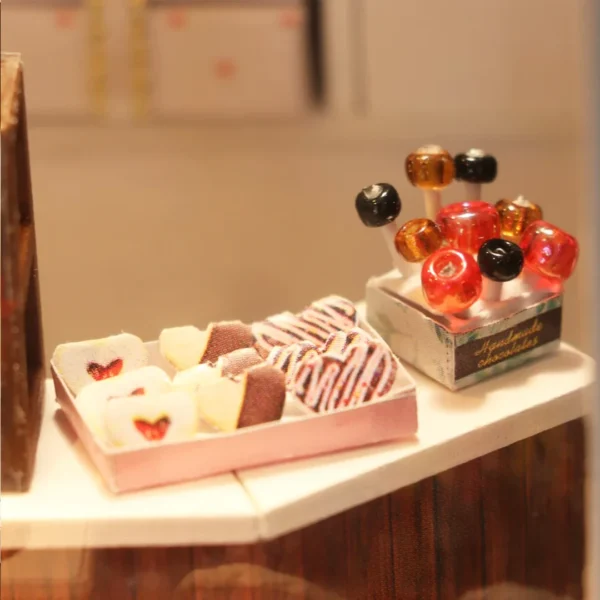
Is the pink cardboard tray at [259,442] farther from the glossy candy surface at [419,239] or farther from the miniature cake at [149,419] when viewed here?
the glossy candy surface at [419,239]

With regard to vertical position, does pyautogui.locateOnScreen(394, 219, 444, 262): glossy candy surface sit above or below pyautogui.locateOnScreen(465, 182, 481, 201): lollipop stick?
below

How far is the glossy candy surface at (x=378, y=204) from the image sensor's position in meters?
1.00

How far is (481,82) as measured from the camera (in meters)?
1.88

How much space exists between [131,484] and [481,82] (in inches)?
52.6

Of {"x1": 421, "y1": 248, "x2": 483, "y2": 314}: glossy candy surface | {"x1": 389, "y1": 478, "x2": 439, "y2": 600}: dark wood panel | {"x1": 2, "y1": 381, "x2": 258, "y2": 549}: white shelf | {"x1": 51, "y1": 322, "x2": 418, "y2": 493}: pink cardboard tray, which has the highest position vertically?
{"x1": 421, "y1": 248, "x2": 483, "y2": 314}: glossy candy surface

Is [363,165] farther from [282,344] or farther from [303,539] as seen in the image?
[303,539]

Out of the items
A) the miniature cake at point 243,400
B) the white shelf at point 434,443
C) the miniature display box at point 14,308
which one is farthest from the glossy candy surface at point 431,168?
the miniature display box at point 14,308

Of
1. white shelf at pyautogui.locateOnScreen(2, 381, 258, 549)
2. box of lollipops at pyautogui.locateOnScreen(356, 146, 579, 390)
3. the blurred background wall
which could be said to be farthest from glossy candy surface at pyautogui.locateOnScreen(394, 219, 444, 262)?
the blurred background wall

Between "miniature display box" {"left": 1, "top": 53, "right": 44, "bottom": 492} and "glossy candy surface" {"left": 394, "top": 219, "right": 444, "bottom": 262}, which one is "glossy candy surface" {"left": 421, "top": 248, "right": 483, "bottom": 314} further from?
"miniature display box" {"left": 1, "top": 53, "right": 44, "bottom": 492}

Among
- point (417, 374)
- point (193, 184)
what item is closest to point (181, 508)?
point (417, 374)

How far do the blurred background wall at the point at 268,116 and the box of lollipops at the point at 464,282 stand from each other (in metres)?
0.70

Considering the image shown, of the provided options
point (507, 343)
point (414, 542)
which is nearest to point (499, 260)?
point (507, 343)

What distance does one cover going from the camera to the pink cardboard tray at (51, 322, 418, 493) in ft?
2.64

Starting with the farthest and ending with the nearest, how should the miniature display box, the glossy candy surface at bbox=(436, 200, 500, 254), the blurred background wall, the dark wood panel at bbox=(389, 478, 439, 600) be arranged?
1. the blurred background wall
2. the glossy candy surface at bbox=(436, 200, 500, 254)
3. the dark wood panel at bbox=(389, 478, 439, 600)
4. the miniature display box
